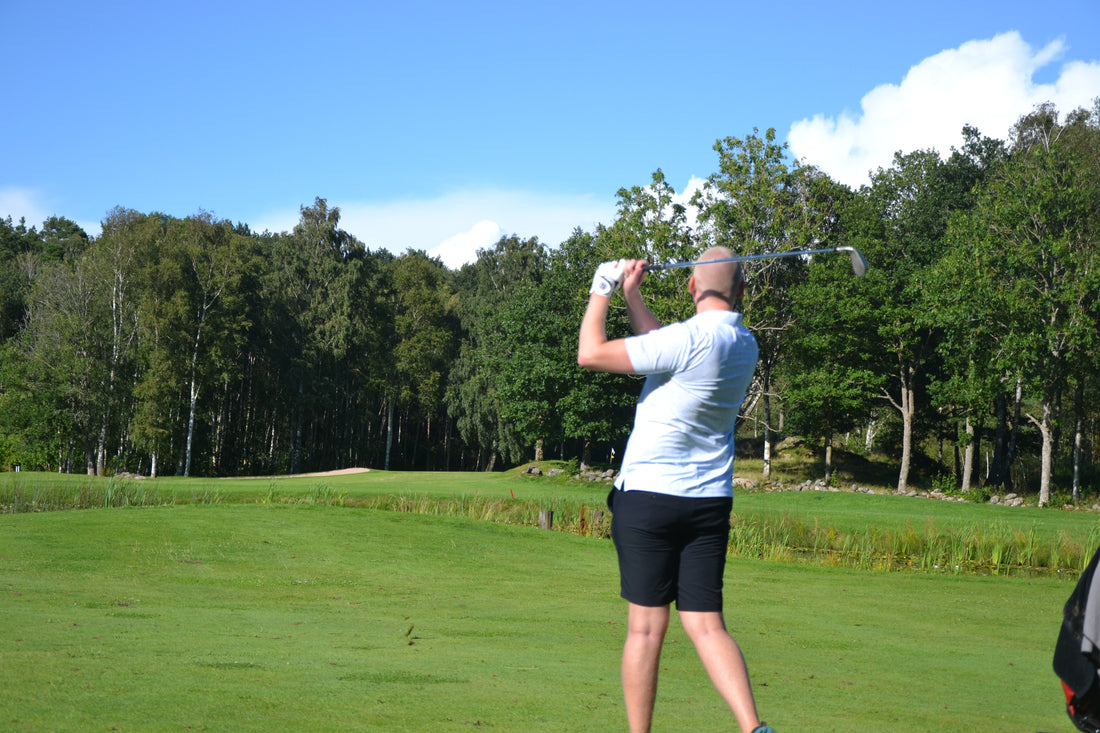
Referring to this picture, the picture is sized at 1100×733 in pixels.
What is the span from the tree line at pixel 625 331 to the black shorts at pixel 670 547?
28.1 m

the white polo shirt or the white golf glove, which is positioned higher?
the white golf glove

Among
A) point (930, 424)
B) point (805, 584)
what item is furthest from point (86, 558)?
point (930, 424)

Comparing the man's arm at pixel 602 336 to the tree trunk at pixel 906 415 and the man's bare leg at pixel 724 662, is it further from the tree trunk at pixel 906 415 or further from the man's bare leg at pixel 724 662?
the tree trunk at pixel 906 415

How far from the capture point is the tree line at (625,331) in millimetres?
30031

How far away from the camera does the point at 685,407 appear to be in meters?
3.52

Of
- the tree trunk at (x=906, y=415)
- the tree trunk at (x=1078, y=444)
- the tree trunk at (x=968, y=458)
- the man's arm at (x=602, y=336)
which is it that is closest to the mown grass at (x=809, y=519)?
the tree trunk at (x=1078, y=444)

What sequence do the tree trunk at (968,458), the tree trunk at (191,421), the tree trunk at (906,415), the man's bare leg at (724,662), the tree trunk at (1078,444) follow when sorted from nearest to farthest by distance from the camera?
1. the man's bare leg at (724,662)
2. the tree trunk at (1078,444)
3. the tree trunk at (968,458)
4. the tree trunk at (906,415)
5. the tree trunk at (191,421)

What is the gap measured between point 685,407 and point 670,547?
53cm

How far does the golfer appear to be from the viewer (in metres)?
3.48

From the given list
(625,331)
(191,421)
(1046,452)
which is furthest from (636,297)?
(191,421)

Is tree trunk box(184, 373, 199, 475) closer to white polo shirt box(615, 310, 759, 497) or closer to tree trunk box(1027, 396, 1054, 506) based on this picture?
tree trunk box(1027, 396, 1054, 506)

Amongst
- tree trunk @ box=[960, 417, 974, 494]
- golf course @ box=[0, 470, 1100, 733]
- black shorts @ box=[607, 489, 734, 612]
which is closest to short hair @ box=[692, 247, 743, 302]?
black shorts @ box=[607, 489, 734, 612]

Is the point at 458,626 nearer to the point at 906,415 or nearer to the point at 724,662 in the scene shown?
the point at 724,662

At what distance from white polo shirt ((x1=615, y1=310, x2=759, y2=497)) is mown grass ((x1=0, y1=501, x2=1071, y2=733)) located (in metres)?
1.45
